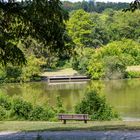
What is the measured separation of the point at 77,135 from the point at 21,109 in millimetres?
10326

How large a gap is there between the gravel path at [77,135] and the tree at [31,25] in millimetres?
2439

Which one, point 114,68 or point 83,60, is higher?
point 83,60

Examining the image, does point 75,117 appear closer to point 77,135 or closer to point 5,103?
point 5,103

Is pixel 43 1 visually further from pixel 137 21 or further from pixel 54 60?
pixel 137 21

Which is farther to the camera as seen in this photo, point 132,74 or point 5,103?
point 132,74

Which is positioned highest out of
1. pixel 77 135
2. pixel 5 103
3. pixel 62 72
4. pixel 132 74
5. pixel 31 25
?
pixel 31 25

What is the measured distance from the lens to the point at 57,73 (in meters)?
69.6

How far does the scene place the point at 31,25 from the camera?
10016mm

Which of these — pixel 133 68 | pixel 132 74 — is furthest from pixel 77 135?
pixel 133 68

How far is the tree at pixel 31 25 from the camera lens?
376 inches

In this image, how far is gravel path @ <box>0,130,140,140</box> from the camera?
1137 cm

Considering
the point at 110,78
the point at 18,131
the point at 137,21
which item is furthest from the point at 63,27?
the point at 137,21

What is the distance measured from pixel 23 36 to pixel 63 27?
94 cm

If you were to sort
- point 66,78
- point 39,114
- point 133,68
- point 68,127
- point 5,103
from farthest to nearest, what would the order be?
point 133,68 < point 66,78 < point 5,103 < point 39,114 < point 68,127
